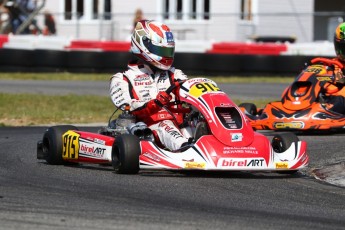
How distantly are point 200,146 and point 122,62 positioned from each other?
13.7 m

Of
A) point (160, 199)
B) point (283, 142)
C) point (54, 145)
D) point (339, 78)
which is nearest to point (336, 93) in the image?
point (339, 78)

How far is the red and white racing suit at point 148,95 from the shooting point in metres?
8.55

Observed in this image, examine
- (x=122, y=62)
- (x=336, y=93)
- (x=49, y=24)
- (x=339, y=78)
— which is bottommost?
(x=49, y=24)

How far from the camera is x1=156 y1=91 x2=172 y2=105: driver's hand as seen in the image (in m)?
8.52

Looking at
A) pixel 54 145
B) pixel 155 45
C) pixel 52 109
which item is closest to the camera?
pixel 54 145

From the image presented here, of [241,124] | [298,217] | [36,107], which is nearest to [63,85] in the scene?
[36,107]

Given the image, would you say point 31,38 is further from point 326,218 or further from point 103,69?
point 326,218

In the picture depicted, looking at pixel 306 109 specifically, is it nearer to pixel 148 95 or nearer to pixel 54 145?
pixel 148 95

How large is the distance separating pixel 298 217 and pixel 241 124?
6.75 feet

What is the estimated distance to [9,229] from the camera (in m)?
5.64

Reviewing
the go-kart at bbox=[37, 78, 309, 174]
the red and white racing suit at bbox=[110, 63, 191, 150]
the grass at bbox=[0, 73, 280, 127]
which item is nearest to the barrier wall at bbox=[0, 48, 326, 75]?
the grass at bbox=[0, 73, 280, 127]

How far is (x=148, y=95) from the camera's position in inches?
357

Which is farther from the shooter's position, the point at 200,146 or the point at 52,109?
the point at 52,109

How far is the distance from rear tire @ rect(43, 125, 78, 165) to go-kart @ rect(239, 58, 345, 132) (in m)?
3.65
